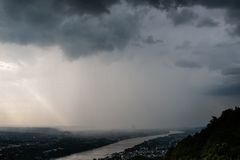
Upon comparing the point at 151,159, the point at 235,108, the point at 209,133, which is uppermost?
the point at 235,108

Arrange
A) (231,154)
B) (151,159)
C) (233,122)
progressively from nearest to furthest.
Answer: (231,154) → (233,122) → (151,159)

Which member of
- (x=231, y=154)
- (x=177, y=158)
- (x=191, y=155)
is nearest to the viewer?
(x=231, y=154)

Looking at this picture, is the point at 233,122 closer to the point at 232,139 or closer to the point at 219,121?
the point at 219,121

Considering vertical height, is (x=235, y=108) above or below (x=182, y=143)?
above

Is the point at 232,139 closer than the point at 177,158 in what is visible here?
Yes

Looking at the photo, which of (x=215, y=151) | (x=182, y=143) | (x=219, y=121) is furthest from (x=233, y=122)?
(x=215, y=151)

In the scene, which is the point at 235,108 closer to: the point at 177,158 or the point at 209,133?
the point at 209,133

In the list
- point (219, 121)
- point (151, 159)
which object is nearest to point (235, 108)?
point (219, 121)
